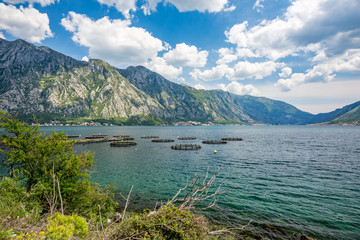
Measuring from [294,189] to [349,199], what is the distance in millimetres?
7470

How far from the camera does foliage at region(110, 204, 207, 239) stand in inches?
298

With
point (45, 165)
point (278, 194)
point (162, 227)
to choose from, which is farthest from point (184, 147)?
point (162, 227)

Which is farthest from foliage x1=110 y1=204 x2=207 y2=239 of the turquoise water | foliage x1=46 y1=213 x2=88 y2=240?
the turquoise water

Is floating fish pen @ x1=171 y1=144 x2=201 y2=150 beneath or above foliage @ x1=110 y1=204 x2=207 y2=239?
beneath

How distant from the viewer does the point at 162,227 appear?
26.5 ft

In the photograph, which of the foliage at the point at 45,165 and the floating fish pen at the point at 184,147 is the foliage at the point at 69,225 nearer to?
the foliage at the point at 45,165

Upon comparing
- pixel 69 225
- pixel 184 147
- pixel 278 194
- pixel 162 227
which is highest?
pixel 69 225

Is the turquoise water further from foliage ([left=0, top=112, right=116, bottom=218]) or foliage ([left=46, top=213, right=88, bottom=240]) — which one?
foliage ([left=46, top=213, right=88, bottom=240])

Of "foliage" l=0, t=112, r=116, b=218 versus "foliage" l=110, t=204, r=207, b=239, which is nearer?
"foliage" l=110, t=204, r=207, b=239

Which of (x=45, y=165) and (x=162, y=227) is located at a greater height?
(x=45, y=165)

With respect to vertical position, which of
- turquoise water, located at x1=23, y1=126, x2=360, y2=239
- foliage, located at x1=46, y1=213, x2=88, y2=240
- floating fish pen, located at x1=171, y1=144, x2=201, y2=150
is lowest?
floating fish pen, located at x1=171, y1=144, x2=201, y2=150

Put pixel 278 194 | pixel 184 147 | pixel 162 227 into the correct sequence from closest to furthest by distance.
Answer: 1. pixel 162 227
2. pixel 278 194
3. pixel 184 147

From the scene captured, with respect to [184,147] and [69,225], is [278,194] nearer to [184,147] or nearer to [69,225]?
[69,225]

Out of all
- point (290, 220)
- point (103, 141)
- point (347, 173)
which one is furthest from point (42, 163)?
point (103, 141)
